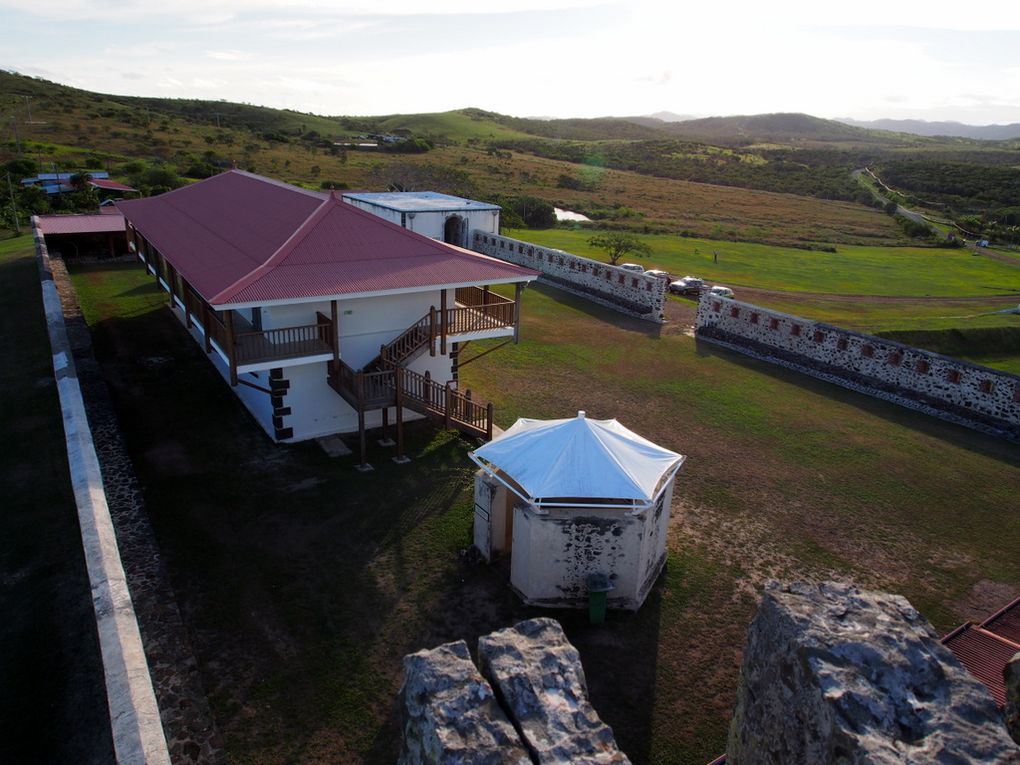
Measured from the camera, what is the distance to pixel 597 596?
10.7m

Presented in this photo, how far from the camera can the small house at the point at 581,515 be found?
10836mm

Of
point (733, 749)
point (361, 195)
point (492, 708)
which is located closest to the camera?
point (492, 708)

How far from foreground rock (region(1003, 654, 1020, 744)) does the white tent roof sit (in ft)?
18.9

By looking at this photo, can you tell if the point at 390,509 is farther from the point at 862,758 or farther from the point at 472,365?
the point at 862,758

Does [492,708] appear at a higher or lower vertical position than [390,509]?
higher

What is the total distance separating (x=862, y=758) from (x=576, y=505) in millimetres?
6607

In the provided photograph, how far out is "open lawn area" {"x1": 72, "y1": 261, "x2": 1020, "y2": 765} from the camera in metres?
9.39

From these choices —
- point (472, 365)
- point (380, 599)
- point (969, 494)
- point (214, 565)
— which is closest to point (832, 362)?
point (969, 494)

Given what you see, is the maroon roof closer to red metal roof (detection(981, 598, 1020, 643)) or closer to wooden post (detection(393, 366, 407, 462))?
wooden post (detection(393, 366, 407, 462))

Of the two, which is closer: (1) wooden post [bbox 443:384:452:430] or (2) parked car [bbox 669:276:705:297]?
(1) wooden post [bbox 443:384:452:430]

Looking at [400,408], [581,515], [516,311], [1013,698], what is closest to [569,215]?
[516,311]

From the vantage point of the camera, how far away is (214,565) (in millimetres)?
11719

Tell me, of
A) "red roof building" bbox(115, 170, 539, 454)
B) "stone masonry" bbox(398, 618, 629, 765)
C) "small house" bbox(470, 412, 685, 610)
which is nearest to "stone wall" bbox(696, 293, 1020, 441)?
"red roof building" bbox(115, 170, 539, 454)

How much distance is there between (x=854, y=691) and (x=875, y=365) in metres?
18.7
